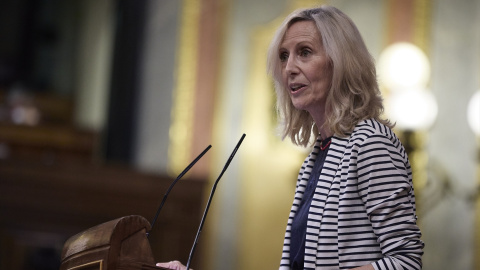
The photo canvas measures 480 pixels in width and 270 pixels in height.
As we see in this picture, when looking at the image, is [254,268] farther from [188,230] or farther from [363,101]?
[363,101]

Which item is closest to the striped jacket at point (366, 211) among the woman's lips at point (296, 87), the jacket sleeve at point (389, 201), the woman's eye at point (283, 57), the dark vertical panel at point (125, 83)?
the jacket sleeve at point (389, 201)

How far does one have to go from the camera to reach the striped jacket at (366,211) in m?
1.84

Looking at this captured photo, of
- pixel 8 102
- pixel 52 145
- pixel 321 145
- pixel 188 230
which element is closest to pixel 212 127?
pixel 188 230

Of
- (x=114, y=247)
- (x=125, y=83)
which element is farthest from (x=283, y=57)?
(x=125, y=83)

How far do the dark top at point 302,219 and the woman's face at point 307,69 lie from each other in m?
0.12

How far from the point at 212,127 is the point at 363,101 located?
4.75m

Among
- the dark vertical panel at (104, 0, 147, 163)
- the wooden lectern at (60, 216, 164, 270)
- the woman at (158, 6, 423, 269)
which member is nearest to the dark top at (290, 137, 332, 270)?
the woman at (158, 6, 423, 269)

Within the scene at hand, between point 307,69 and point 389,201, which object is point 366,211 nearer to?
point 389,201

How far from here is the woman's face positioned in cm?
212

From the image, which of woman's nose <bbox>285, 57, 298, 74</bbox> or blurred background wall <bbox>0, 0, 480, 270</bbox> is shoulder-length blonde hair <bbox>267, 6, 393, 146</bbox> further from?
blurred background wall <bbox>0, 0, 480, 270</bbox>

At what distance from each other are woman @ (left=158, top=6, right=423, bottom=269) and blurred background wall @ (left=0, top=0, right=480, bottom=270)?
3428 millimetres

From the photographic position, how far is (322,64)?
2.12m

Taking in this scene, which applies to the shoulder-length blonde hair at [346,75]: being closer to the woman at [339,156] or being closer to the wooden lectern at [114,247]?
the woman at [339,156]

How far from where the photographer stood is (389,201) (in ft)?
6.06
